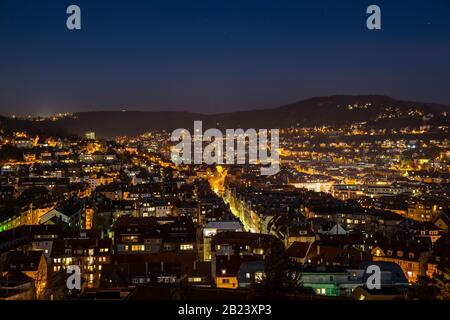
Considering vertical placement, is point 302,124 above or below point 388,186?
above

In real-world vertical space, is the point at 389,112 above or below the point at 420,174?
above

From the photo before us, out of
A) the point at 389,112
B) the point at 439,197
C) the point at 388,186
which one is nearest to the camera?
the point at 439,197

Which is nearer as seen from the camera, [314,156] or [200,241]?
[200,241]

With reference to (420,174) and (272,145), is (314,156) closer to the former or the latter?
(272,145)

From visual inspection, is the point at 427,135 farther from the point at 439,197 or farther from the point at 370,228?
the point at 370,228

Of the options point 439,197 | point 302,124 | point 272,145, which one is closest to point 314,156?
point 272,145

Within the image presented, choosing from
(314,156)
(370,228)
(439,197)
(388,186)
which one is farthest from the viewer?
(314,156)

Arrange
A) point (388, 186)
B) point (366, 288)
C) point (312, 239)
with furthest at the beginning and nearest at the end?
1. point (388, 186)
2. point (312, 239)
3. point (366, 288)
